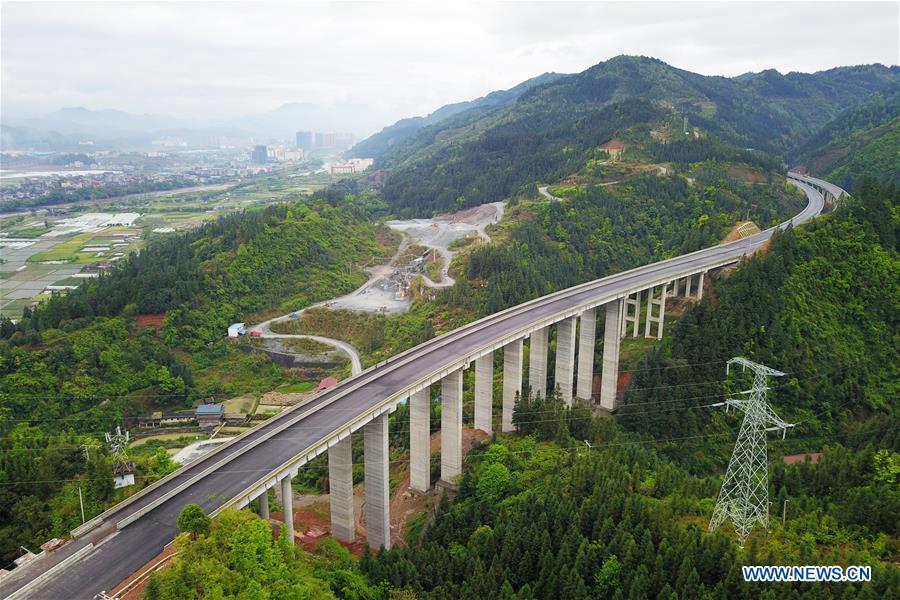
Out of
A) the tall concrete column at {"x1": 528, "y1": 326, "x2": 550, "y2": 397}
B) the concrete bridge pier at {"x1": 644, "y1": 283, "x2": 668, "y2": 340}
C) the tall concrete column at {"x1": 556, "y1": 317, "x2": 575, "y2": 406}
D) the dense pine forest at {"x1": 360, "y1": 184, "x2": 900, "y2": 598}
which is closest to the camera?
the dense pine forest at {"x1": 360, "y1": 184, "x2": 900, "y2": 598}

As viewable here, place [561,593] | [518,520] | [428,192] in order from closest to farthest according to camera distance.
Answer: [561,593], [518,520], [428,192]

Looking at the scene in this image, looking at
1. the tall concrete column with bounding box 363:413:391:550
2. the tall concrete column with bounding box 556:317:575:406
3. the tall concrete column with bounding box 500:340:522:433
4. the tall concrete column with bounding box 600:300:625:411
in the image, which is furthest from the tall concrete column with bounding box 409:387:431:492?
the tall concrete column with bounding box 600:300:625:411

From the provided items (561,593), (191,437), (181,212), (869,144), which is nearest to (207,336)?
(191,437)

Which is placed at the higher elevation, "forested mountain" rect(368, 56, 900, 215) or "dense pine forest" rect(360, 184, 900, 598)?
"forested mountain" rect(368, 56, 900, 215)

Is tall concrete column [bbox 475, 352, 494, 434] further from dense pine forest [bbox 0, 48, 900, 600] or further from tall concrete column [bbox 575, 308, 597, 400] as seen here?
tall concrete column [bbox 575, 308, 597, 400]

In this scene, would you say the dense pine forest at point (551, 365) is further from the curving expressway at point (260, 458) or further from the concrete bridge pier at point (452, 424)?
the curving expressway at point (260, 458)

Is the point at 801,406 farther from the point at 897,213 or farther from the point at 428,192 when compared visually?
the point at 428,192

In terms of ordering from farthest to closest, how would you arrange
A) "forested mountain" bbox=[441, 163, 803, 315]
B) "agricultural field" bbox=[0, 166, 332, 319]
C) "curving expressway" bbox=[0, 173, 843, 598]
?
1. "agricultural field" bbox=[0, 166, 332, 319]
2. "forested mountain" bbox=[441, 163, 803, 315]
3. "curving expressway" bbox=[0, 173, 843, 598]

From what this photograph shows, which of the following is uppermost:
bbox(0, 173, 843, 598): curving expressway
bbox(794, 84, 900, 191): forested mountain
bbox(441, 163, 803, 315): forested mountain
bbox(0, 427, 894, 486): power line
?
bbox(794, 84, 900, 191): forested mountain
